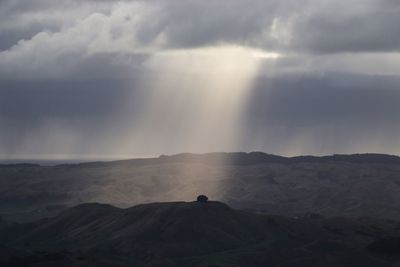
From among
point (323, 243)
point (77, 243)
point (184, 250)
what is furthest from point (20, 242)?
point (323, 243)

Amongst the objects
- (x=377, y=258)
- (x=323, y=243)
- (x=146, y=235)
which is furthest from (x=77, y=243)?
(x=377, y=258)

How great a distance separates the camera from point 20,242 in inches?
7333

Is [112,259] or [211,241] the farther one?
[211,241]

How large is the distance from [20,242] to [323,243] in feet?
227

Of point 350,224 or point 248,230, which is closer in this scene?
point 248,230

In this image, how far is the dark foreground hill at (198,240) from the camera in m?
142

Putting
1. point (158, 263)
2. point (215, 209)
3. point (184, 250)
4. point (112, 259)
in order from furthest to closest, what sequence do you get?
point (215, 209), point (184, 250), point (158, 263), point (112, 259)

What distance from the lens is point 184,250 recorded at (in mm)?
164375

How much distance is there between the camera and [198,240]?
17225 cm

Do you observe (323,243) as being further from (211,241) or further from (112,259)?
(112,259)

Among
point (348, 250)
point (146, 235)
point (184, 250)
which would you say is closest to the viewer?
point (348, 250)

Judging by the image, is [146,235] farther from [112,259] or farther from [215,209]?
[112,259]

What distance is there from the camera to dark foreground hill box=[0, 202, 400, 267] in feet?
464

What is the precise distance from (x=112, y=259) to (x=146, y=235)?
1697 inches
